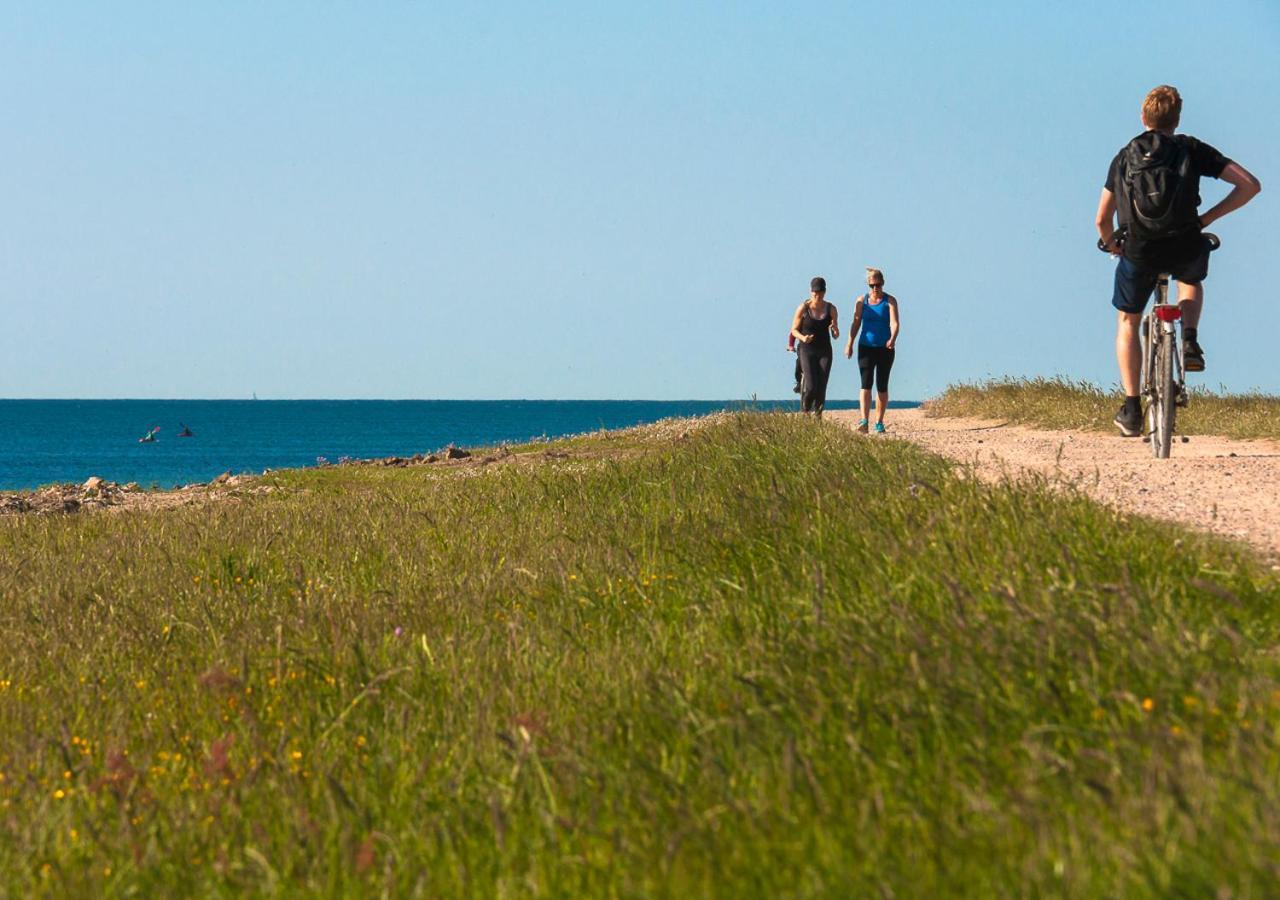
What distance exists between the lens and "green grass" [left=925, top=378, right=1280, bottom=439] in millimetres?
15883

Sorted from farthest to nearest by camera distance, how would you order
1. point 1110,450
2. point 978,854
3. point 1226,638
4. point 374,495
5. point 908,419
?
point 908,419, point 374,495, point 1110,450, point 1226,638, point 978,854

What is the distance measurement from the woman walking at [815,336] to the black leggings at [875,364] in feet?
3.32

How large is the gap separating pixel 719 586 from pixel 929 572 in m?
1.37

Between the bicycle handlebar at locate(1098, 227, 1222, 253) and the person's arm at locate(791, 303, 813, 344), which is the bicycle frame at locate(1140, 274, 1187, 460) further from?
the person's arm at locate(791, 303, 813, 344)

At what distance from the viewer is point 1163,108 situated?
10258mm

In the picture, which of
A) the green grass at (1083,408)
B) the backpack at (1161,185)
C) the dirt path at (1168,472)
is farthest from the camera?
the green grass at (1083,408)

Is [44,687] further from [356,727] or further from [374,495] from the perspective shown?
[374,495]

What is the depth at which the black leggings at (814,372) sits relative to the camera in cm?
1934

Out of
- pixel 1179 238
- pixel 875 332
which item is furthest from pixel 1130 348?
pixel 875 332

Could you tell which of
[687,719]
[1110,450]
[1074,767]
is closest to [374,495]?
[1110,450]

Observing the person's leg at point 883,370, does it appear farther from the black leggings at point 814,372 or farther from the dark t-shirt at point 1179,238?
the dark t-shirt at point 1179,238

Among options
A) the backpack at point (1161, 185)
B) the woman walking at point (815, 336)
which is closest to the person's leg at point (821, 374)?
the woman walking at point (815, 336)

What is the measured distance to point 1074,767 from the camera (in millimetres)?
3521

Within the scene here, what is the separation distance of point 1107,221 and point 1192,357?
51.3 inches
